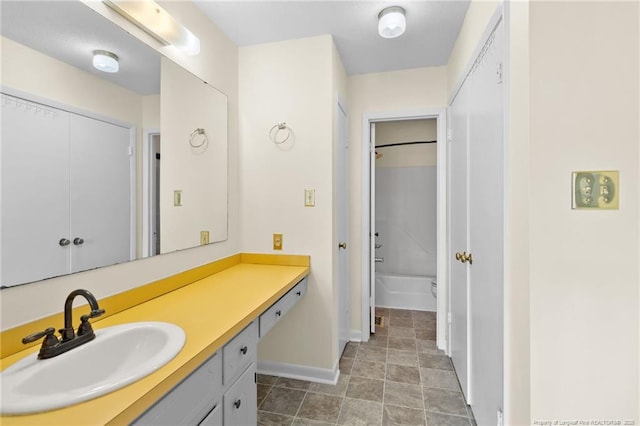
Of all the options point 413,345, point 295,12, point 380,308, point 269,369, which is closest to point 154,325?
point 269,369

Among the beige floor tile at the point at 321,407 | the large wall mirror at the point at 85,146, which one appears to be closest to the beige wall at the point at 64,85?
the large wall mirror at the point at 85,146

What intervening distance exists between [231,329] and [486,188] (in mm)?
1329

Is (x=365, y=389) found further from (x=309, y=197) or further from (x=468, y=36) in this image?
(x=468, y=36)

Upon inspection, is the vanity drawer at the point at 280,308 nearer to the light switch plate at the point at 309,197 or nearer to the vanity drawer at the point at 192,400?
the vanity drawer at the point at 192,400

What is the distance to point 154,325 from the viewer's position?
3.53 feet

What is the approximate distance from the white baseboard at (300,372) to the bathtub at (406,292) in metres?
1.66

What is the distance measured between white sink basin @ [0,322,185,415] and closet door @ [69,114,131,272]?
0.34 meters

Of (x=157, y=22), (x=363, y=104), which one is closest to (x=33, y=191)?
(x=157, y=22)

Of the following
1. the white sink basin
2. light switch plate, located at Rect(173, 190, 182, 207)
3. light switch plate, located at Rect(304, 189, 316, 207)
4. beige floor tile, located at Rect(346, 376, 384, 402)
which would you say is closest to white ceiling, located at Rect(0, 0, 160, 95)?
light switch plate, located at Rect(173, 190, 182, 207)

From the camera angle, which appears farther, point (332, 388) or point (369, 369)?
point (369, 369)

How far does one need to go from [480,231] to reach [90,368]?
1.76m

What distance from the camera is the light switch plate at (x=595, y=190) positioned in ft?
2.99

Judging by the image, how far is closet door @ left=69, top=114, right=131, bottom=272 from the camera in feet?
3.67

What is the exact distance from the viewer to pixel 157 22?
142 centimetres
